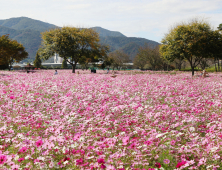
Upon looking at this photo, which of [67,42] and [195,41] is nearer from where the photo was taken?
[195,41]

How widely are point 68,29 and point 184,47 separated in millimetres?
27059

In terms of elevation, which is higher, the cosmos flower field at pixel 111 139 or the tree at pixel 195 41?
the tree at pixel 195 41

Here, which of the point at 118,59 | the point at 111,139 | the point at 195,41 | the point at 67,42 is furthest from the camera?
the point at 118,59

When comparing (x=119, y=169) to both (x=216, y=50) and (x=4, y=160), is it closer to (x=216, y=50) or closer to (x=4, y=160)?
(x=4, y=160)

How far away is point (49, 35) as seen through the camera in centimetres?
4316

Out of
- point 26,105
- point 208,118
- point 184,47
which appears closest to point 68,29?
point 184,47

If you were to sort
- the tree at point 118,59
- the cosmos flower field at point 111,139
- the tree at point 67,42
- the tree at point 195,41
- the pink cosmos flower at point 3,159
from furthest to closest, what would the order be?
the tree at point 118,59
the tree at point 67,42
the tree at point 195,41
the cosmos flower field at point 111,139
the pink cosmos flower at point 3,159

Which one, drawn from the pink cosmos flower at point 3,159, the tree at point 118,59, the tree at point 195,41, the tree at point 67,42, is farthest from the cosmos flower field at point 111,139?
the tree at point 118,59

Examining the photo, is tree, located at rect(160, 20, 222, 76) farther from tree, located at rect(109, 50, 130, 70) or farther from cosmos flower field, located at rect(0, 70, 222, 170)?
tree, located at rect(109, 50, 130, 70)

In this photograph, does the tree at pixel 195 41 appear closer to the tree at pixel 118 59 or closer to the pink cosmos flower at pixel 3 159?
the pink cosmos flower at pixel 3 159

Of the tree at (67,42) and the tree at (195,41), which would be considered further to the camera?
the tree at (67,42)

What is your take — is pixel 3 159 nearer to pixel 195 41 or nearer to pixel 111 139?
pixel 111 139

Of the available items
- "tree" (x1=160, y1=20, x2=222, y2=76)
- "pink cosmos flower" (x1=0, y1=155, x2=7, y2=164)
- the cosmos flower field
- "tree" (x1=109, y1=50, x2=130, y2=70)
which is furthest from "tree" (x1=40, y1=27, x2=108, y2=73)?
"tree" (x1=109, y1=50, x2=130, y2=70)

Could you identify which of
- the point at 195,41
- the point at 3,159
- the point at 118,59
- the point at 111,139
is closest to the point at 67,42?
the point at 195,41
